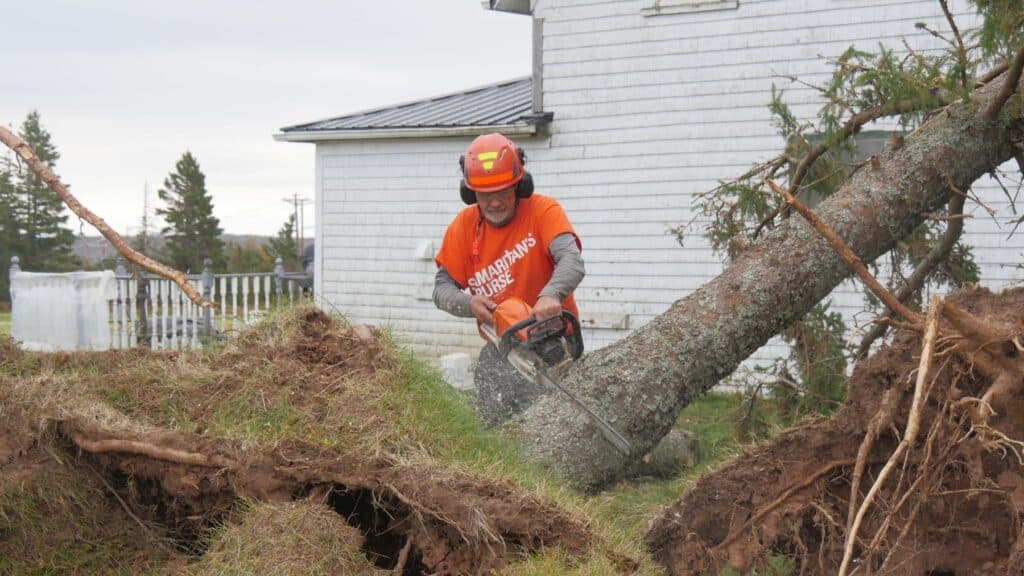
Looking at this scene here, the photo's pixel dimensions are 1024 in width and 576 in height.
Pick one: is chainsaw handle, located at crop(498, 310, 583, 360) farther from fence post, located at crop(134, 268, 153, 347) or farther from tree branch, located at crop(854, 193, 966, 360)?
fence post, located at crop(134, 268, 153, 347)

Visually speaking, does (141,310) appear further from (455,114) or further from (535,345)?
(535,345)

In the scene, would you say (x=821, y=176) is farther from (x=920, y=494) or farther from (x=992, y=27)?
(x=920, y=494)

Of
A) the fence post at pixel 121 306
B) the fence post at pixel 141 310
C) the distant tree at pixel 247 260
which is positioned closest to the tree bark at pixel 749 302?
the fence post at pixel 141 310

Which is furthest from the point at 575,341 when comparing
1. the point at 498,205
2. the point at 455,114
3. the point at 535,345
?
the point at 455,114

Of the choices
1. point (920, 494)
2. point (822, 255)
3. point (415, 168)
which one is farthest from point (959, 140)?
point (415, 168)

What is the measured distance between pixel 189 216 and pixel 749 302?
31.0m

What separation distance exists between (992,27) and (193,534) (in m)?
4.42

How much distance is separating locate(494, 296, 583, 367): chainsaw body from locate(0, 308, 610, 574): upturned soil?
64 cm

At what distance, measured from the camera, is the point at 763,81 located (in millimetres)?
11383

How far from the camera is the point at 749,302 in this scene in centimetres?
505

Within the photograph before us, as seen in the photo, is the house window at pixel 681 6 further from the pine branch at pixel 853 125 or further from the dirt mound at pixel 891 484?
the dirt mound at pixel 891 484

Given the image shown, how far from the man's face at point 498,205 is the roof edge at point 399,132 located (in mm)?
7352

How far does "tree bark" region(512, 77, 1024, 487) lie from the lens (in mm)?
4629

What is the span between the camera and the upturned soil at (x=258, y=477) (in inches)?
127
